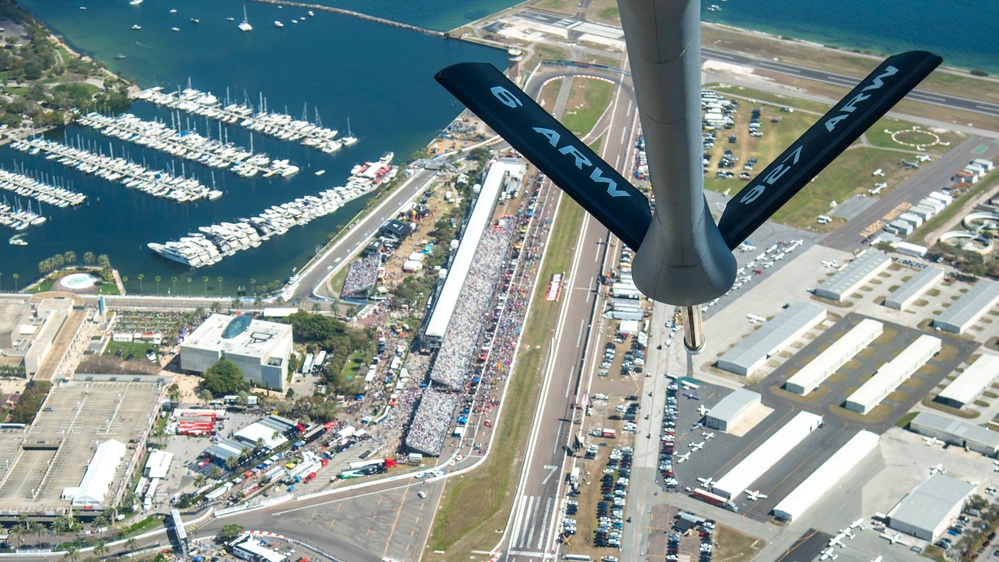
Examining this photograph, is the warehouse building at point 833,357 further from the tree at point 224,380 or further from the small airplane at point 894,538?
the tree at point 224,380

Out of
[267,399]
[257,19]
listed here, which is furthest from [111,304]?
[257,19]

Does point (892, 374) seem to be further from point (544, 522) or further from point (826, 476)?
point (544, 522)

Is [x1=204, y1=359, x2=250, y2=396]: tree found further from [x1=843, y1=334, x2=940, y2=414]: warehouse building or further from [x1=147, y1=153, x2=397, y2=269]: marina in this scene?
[x1=843, y1=334, x2=940, y2=414]: warehouse building

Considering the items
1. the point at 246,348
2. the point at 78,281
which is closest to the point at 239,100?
the point at 78,281

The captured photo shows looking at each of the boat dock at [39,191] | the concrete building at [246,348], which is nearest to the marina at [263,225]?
the boat dock at [39,191]

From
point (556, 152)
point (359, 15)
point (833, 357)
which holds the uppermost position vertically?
point (359, 15)

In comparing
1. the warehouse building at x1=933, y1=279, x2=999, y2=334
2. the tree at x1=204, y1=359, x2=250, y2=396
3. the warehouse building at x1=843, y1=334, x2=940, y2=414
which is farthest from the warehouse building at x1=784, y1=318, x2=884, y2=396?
the tree at x1=204, y1=359, x2=250, y2=396

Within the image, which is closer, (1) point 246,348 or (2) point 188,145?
(1) point 246,348
